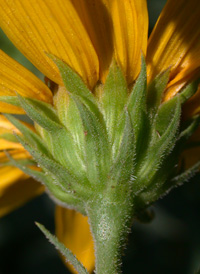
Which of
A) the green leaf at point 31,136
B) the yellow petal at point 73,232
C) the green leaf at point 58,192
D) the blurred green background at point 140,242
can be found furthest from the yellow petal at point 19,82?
the blurred green background at point 140,242

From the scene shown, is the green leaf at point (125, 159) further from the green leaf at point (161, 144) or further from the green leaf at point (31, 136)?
the green leaf at point (31, 136)

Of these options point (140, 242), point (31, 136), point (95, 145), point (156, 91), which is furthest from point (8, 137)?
point (140, 242)

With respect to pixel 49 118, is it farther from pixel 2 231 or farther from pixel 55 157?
pixel 2 231

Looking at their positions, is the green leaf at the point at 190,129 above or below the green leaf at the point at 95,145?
below

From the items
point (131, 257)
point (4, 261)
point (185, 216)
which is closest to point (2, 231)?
point (4, 261)

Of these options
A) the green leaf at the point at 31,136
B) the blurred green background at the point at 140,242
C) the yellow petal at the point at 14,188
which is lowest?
the blurred green background at the point at 140,242

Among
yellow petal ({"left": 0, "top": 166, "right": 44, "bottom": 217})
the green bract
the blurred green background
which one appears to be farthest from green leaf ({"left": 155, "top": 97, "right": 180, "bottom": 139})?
the blurred green background
